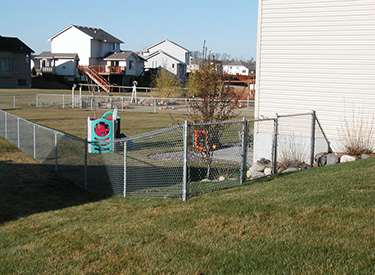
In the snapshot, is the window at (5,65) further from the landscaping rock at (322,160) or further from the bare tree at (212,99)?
the landscaping rock at (322,160)

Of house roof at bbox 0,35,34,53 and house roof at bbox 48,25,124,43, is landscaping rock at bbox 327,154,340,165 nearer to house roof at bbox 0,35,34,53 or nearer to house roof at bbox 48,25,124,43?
house roof at bbox 0,35,34,53

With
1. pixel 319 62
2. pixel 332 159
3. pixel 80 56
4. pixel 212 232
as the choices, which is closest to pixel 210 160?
pixel 332 159

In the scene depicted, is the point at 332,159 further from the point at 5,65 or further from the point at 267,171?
the point at 5,65

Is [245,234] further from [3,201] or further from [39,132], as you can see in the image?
[39,132]

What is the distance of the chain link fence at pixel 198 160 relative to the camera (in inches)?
412

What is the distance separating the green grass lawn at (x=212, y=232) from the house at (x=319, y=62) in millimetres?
3206

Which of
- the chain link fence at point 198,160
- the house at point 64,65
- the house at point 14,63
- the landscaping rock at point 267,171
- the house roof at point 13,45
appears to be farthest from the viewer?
the house at point 64,65

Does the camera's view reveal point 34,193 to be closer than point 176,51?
Yes

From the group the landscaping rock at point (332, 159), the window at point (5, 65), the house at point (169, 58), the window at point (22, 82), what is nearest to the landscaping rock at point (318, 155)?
the landscaping rock at point (332, 159)

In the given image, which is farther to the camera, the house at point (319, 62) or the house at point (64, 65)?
the house at point (64, 65)

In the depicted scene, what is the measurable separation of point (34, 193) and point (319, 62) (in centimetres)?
849

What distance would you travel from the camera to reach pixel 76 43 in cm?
7012

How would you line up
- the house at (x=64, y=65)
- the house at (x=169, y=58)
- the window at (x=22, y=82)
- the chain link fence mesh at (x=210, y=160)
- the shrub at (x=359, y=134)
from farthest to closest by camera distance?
the house at (x=169, y=58)
the house at (x=64, y=65)
the window at (x=22, y=82)
the shrub at (x=359, y=134)
the chain link fence mesh at (x=210, y=160)

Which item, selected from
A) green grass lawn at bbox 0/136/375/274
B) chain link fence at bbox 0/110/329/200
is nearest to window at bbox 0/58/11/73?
chain link fence at bbox 0/110/329/200
